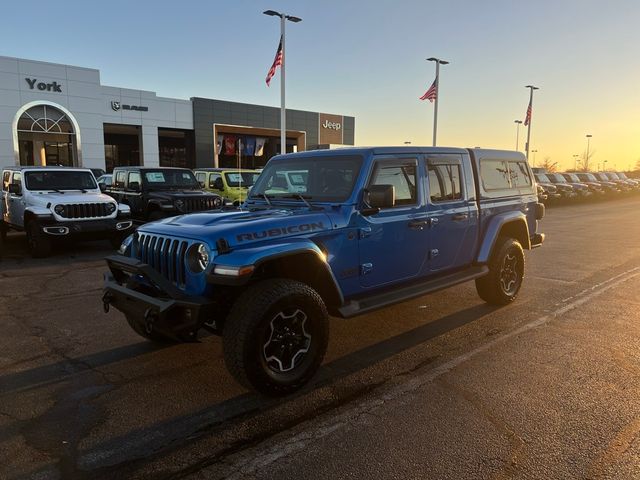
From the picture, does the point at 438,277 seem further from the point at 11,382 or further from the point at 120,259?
the point at 11,382

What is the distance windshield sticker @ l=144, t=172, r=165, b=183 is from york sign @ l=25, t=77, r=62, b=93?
2075cm

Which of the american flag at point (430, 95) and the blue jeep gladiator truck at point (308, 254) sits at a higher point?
the american flag at point (430, 95)

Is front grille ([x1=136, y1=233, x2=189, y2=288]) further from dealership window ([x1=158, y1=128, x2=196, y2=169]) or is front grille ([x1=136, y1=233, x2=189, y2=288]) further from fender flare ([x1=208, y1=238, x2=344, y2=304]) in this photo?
dealership window ([x1=158, y1=128, x2=196, y2=169])

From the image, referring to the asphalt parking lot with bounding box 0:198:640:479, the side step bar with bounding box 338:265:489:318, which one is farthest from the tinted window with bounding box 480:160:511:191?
the asphalt parking lot with bounding box 0:198:640:479

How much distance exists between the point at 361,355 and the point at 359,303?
578 millimetres

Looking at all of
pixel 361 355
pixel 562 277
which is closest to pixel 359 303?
pixel 361 355

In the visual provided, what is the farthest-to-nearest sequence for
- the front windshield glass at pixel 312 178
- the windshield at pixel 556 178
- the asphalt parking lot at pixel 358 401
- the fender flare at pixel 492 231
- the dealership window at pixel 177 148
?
1. the dealership window at pixel 177 148
2. the windshield at pixel 556 178
3. the fender flare at pixel 492 231
4. the front windshield glass at pixel 312 178
5. the asphalt parking lot at pixel 358 401

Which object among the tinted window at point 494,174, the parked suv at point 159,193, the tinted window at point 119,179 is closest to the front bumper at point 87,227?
the parked suv at point 159,193

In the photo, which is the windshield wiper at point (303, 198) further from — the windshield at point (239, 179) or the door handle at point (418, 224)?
the windshield at point (239, 179)

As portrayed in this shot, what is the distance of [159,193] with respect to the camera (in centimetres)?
1202

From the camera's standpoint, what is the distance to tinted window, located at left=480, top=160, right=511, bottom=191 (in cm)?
584

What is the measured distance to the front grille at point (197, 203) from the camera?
11609 mm

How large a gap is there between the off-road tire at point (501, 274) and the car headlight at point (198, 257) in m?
3.60

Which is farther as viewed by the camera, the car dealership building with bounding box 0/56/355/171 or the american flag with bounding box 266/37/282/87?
the car dealership building with bounding box 0/56/355/171
